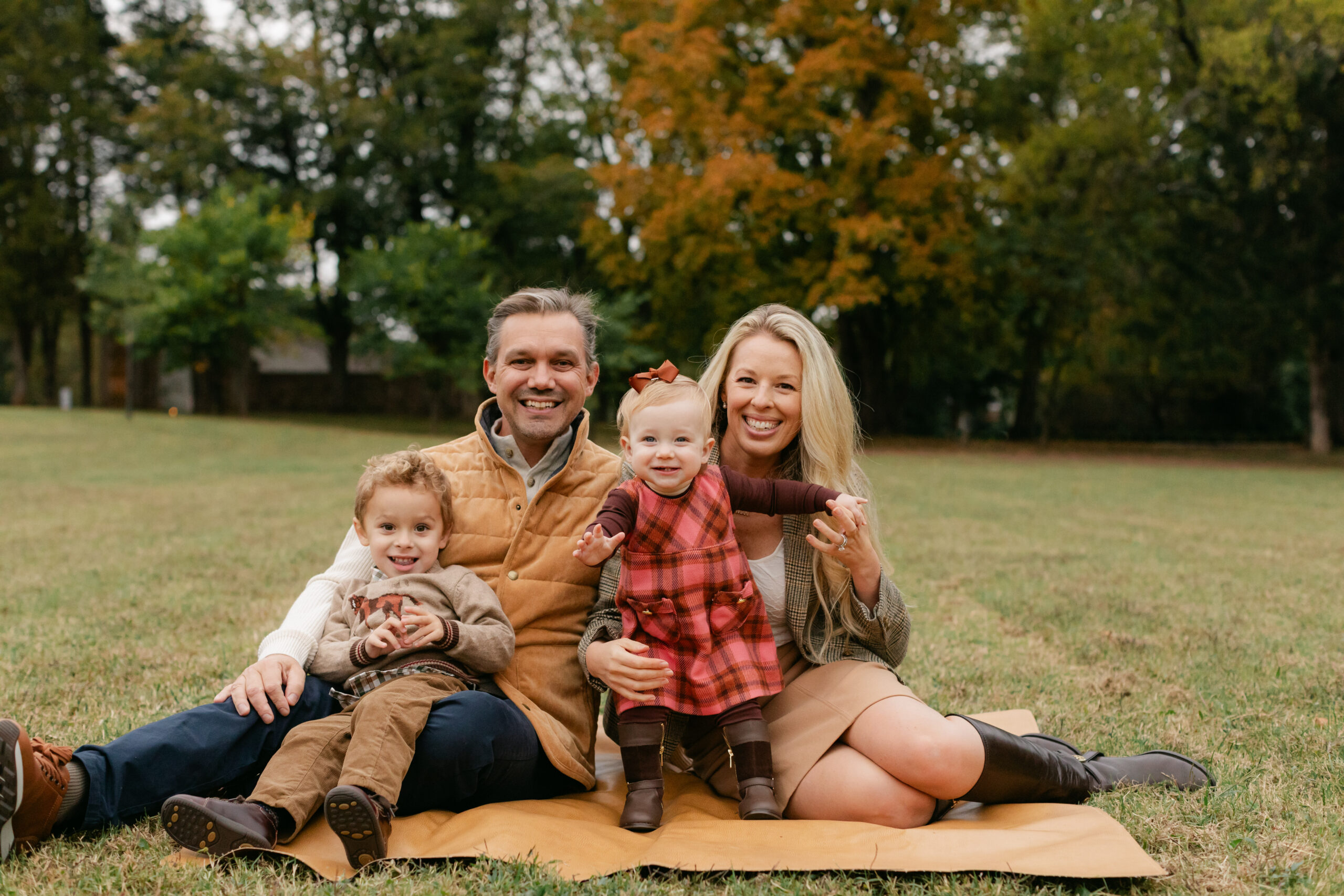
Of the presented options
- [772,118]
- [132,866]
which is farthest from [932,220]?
[132,866]

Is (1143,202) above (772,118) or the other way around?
the other way around

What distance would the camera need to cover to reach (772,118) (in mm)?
21562

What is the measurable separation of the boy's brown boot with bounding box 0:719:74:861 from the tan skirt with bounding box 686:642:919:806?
1.84m

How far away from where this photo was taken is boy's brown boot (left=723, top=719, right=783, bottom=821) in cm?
282

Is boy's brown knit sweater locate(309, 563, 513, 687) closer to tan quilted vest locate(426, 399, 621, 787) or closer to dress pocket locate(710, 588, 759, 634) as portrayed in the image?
tan quilted vest locate(426, 399, 621, 787)

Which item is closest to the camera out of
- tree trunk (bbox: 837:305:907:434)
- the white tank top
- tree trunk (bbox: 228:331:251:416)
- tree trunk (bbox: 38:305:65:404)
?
the white tank top

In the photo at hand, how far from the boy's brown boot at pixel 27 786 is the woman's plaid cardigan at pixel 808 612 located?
1.44 metres

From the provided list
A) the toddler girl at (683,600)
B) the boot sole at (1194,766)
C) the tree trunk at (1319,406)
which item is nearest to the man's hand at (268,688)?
the toddler girl at (683,600)

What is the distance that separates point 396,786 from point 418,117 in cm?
3193

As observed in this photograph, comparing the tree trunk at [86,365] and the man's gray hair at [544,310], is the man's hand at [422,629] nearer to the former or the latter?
the man's gray hair at [544,310]

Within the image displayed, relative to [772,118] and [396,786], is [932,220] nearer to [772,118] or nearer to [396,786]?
[772,118]

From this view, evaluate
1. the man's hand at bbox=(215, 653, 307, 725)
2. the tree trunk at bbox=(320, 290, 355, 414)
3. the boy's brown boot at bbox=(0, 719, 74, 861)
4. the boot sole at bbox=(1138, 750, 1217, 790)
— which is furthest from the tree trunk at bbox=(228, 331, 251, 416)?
the boot sole at bbox=(1138, 750, 1217, 790)

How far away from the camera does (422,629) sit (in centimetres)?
288

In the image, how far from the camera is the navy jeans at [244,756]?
2709mm
